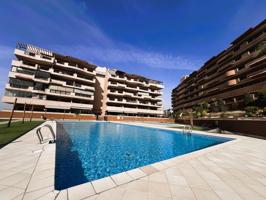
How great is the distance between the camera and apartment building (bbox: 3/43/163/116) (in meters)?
37.4

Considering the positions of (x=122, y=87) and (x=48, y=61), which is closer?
(x=48, y=61)

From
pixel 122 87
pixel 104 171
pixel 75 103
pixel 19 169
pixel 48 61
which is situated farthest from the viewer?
pixel 122 87

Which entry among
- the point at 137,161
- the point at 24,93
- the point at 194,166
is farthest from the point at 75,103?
the point at 194,166

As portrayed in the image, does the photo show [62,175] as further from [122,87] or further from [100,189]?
[122,87]

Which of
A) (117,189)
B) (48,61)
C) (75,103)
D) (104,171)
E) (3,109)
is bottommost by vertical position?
(104,171)

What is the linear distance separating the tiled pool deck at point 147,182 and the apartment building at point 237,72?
31.7 m

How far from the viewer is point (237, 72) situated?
40.0m

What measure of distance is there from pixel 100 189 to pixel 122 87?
52.1 meters

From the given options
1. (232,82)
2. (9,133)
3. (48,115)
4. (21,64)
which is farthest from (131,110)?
(9,133)

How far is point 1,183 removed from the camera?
3691mm

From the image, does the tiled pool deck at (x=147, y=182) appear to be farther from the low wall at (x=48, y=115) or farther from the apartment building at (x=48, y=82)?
the apartment building at (x=48, y=82)

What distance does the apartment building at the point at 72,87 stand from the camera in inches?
1471

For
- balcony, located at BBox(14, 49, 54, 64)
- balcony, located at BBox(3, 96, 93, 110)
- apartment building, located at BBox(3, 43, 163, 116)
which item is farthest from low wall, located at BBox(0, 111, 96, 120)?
balcony, located at BBox(14, 49, 54, 64)

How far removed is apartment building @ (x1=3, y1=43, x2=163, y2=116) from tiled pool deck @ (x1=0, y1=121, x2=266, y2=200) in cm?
2809
